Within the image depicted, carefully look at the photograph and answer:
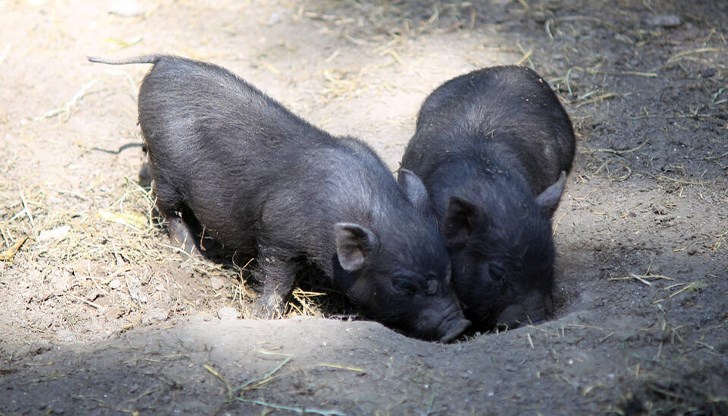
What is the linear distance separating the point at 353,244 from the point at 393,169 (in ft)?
6.10

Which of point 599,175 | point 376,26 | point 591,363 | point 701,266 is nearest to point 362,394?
point 591,363

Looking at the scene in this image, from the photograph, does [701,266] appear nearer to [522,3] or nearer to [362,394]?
[362,394]

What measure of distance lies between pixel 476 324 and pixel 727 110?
10.7ft

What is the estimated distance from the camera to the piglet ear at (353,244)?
17.9 feet

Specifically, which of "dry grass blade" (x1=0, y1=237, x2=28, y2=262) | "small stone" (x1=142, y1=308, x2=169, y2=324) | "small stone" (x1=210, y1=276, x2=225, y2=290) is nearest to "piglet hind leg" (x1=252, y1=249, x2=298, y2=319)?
"small stone" (x1=210, y1=276, x2=225, y2=290)

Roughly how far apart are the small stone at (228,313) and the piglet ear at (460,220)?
154cm

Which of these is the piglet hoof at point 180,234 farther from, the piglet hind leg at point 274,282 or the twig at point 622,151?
the twig at point 622,151

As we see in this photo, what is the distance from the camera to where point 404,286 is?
5648mm

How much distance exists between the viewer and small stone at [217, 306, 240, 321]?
5.92m

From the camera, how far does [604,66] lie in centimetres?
830

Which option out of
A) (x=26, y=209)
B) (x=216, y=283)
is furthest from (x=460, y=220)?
(x=26, y=209)

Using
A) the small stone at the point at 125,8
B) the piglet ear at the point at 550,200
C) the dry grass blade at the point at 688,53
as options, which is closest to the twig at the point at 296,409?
the piglet ear at the point at 550,200

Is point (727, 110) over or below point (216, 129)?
below

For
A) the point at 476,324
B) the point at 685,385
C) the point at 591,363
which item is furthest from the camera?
the point at 476,324
